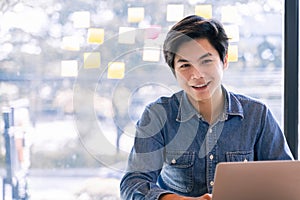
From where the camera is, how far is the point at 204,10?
2.10 m

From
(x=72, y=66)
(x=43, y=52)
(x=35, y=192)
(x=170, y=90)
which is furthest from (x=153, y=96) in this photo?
(x=35, y=192)

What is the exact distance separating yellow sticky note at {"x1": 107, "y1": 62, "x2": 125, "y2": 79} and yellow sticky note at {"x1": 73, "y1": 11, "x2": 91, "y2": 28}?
0.22 metres

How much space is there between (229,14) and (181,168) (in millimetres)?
785

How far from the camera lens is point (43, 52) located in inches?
79.8

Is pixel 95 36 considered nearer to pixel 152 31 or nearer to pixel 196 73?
pixel 152 31

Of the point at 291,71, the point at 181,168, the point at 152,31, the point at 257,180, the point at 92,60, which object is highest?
the point at 152,31

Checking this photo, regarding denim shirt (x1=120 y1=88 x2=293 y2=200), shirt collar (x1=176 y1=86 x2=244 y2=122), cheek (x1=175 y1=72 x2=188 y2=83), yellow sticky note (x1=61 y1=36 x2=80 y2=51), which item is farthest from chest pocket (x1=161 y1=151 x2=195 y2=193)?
yellow sticky note (x1=61 y1=36 x2=80 y2=51)

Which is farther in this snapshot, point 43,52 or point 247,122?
point 43,52

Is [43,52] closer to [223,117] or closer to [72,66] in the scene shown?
[72,66]

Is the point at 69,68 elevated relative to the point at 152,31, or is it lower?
lower

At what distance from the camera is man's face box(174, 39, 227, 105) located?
168 cm

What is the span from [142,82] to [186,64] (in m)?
0.34

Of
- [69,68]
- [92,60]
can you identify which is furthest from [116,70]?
[69,68]

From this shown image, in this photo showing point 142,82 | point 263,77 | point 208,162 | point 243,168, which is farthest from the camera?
point 263,77
